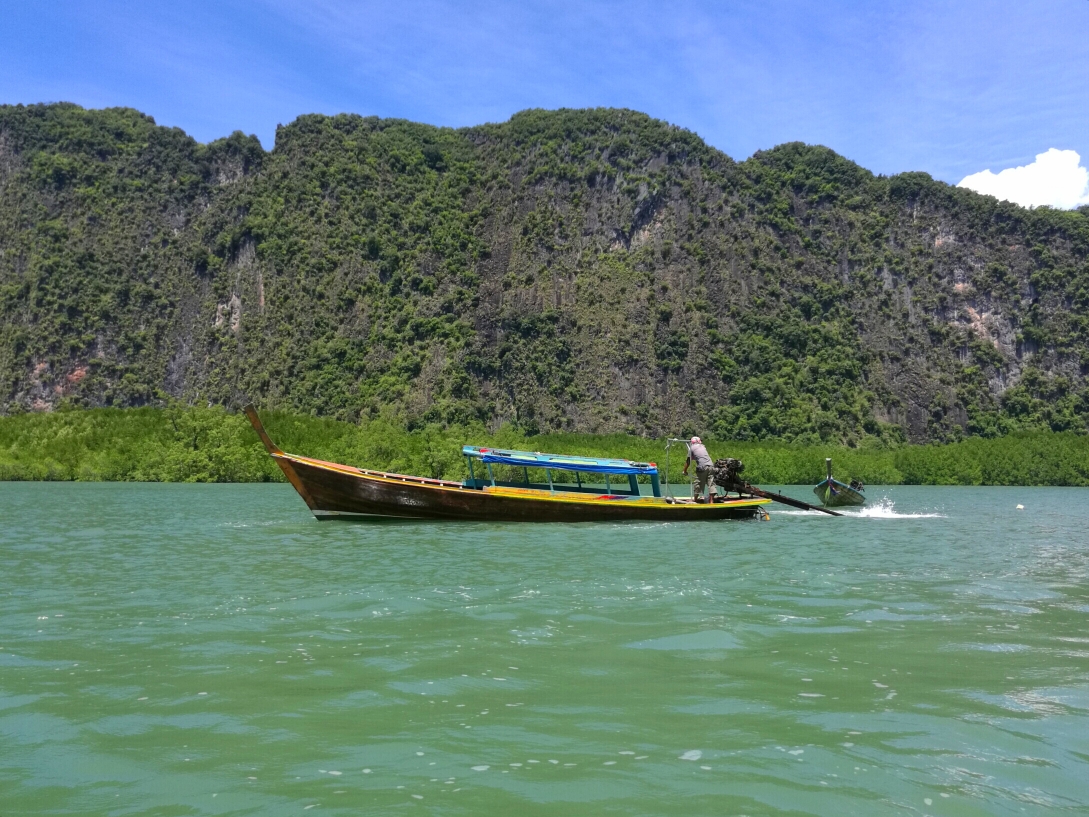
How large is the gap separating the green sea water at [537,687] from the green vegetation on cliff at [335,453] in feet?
146

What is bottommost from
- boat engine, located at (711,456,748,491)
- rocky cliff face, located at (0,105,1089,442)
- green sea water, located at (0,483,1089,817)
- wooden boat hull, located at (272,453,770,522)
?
green sea water, located at (0,483,1089,817)

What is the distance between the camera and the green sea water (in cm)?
752

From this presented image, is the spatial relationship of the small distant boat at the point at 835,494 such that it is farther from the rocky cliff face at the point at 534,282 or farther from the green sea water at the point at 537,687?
the rocky cliff face at the point at 534,282

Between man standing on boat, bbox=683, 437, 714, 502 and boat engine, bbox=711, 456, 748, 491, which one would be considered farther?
boat engine, bbox=711, 456, 748, 491

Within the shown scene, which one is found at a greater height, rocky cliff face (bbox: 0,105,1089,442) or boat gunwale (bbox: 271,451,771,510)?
rocky cliff face (bbox: 0,105,1089,442)

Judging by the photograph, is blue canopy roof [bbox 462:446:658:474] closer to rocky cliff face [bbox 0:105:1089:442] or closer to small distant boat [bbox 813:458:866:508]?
small distant boat [bbox 813:458:866:508]

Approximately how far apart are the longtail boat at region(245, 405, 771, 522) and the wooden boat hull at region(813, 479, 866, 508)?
572 inches

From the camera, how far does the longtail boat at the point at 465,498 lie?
102 ft

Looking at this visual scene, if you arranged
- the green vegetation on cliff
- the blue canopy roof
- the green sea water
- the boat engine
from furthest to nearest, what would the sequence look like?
the green vegetation on cliff < the boat engine < the blue canopy roof < the green sea water

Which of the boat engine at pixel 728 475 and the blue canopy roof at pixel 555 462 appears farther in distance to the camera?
the boat engine at pixel 728 475

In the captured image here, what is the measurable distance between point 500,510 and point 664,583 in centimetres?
1385

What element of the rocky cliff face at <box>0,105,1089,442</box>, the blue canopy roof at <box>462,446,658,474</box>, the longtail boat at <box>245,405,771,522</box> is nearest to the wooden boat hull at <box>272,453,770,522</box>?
the longtail boat at <box>245,405,771,522</box>

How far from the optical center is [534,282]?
523 feet

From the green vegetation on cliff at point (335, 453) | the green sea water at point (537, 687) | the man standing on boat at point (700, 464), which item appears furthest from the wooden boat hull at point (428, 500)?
the green vegetation on cliff at point (335, 453)
